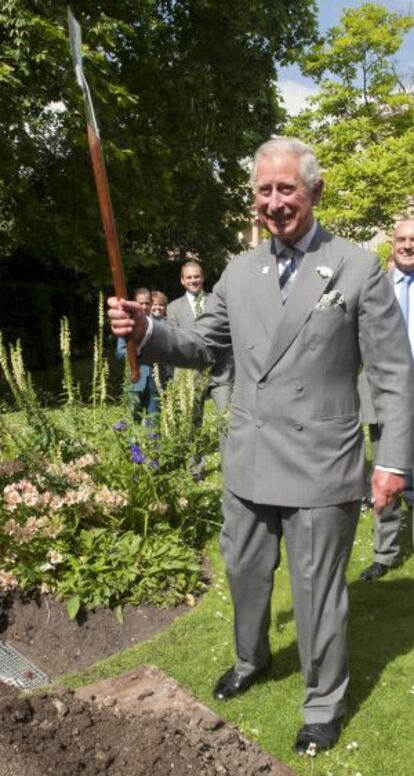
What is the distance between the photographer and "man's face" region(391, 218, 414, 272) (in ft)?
16.1

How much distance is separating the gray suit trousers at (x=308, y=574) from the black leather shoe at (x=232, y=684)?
0.35 metres

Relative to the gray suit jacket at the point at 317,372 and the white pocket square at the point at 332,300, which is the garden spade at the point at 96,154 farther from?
the white pocket square at the point at 332,300

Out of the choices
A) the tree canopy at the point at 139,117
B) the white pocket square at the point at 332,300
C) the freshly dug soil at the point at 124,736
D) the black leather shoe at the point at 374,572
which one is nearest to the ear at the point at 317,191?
the white pocket square at the point at 332,300

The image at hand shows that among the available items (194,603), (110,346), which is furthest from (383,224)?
(194,603)

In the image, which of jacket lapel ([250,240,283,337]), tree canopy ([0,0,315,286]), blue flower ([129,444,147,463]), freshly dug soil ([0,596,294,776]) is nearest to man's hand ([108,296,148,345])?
jacket lapel ([250,240,283,337])

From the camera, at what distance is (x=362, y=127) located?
17578mm

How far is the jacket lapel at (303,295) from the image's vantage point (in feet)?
9.62

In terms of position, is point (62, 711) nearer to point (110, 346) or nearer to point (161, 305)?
point (161, 305)

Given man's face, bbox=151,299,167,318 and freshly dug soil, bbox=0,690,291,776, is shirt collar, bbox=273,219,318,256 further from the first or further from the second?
man's face, bbox=151,299,167,318

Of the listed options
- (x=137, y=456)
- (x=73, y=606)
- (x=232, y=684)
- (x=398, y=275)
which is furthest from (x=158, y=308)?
(x=232, y=684)

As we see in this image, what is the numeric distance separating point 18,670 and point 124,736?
164cm

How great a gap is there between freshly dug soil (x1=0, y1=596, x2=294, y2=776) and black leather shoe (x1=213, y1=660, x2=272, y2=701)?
0.72 m

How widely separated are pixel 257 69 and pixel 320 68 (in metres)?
1.48

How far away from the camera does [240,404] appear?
3.21m
